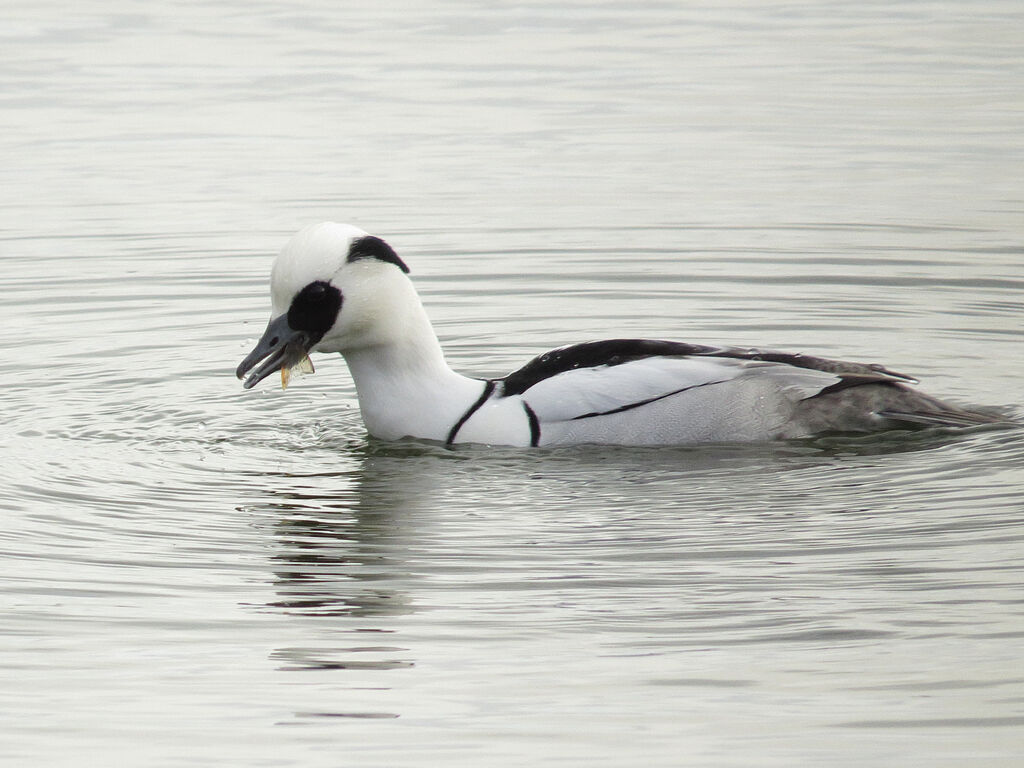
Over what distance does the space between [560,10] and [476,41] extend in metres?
2.60

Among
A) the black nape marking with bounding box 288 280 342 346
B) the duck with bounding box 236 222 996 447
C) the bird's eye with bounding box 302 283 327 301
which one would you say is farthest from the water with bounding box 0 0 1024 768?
the bird's eye with bounding box 302 283 327 301

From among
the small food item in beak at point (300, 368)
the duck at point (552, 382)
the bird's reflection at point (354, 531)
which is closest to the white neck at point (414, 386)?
the duck at point (552, 382)

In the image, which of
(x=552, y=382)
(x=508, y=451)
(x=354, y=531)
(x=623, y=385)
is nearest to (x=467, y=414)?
(x=508, y=451)

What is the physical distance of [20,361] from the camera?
12.0 metres

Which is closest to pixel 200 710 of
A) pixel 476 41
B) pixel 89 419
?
pixel 89 419

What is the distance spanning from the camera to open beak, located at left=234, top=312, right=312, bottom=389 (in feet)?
31.9

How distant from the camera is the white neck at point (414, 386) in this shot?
993cm

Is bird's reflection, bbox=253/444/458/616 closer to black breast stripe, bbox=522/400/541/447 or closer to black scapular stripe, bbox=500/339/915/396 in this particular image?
black breast stripe, bbox=522/400/541/447

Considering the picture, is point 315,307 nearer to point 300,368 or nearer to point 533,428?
point 300,368

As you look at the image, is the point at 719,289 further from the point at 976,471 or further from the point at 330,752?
the point at 330,752

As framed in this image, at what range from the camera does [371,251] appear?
981 cm

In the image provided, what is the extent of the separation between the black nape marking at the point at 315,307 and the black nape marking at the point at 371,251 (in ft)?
0.66

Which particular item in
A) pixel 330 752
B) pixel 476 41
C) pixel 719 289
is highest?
pixel 476 41

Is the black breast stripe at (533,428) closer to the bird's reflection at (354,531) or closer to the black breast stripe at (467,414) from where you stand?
the black breast stripe at (467,414)
